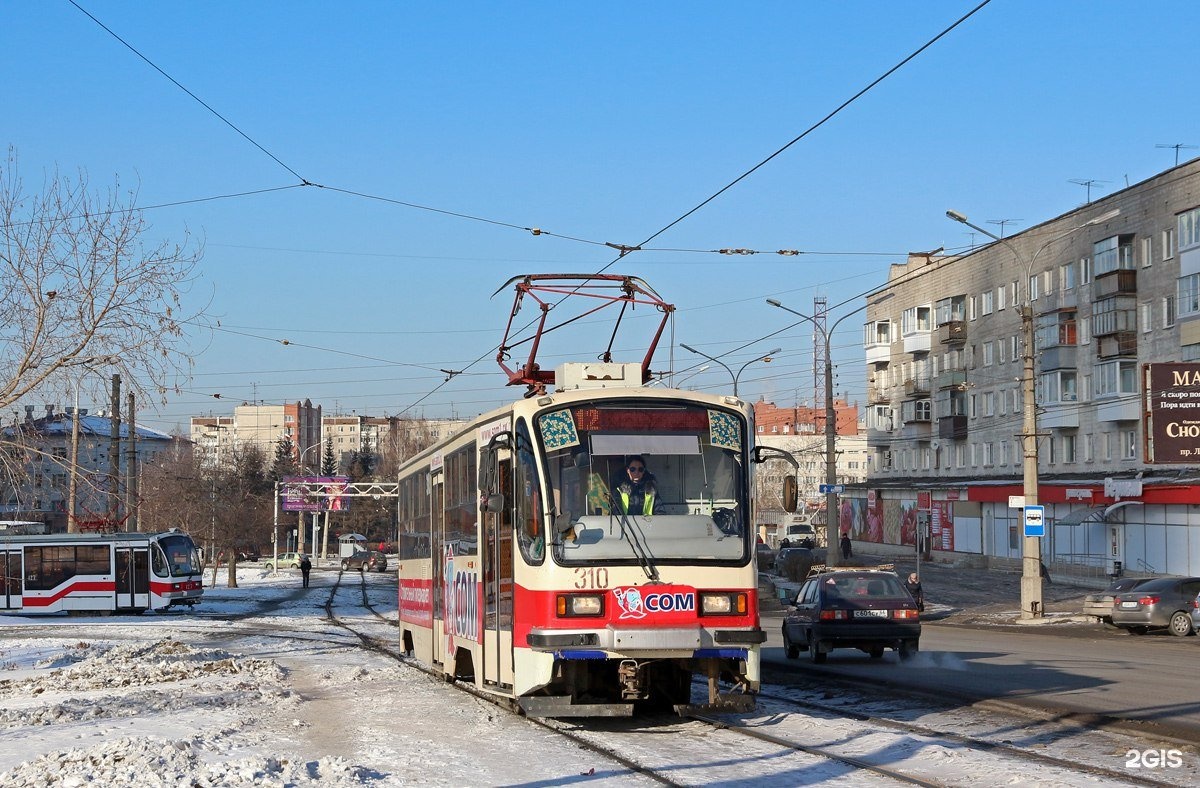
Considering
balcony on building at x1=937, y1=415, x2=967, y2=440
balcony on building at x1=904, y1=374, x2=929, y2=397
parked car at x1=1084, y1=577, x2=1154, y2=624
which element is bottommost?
parked car at x1=1084, y1=577, x2=1154, y2=624

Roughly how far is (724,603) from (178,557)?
38013 mm

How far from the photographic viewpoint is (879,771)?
1024cm

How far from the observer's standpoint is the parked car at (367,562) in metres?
86.5

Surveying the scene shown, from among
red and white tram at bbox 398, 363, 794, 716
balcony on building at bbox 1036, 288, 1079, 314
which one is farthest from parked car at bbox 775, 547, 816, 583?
red and white tram at bbox 398, 363, 794, 716

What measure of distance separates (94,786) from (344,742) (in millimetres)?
3018

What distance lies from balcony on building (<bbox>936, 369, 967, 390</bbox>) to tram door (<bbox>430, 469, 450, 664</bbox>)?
58.0 m

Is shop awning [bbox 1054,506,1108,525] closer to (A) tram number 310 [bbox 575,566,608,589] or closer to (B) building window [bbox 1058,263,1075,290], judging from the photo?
(B) building window [bbox 1058,263,1075,290]

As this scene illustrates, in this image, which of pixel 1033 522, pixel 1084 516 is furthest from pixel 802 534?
pixel 1033 522

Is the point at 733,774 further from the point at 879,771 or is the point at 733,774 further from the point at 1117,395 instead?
the point at 1117,395

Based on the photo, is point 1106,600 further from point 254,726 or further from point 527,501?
point 254,726

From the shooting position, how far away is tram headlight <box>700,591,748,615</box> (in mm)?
12719

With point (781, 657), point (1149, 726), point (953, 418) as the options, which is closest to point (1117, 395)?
point (953, 418)

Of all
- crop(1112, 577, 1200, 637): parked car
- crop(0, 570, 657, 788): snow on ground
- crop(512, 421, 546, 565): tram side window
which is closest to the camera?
crop(0, 570, 657, 788): snow on ground

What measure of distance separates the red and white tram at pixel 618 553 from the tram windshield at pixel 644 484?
12 millimetres
